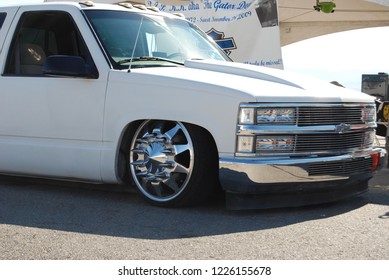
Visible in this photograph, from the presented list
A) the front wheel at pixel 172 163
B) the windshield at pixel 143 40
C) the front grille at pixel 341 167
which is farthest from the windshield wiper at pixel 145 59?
the front grille at pixel 341 167

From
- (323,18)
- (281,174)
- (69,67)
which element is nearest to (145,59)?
(69,67)

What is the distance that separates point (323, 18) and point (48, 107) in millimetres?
8958

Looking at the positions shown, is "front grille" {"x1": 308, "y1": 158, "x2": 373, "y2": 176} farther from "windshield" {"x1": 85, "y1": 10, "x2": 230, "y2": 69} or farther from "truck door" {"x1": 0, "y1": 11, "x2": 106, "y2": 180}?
"truck door" {"x1": 0, "y1": 11, "x2": 106, "y2": 180}

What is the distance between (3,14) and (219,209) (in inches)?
120

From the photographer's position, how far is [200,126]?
495 cm

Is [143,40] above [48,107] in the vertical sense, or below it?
above

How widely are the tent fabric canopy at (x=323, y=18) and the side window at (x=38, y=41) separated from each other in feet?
25.1

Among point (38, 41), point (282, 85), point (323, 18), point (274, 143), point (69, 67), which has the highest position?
point (323, 18)

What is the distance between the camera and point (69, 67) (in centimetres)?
534

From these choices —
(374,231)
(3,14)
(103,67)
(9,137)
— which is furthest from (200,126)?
(3,14)

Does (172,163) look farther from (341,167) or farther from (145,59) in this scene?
(341,167)

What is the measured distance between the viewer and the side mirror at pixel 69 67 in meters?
5.34
